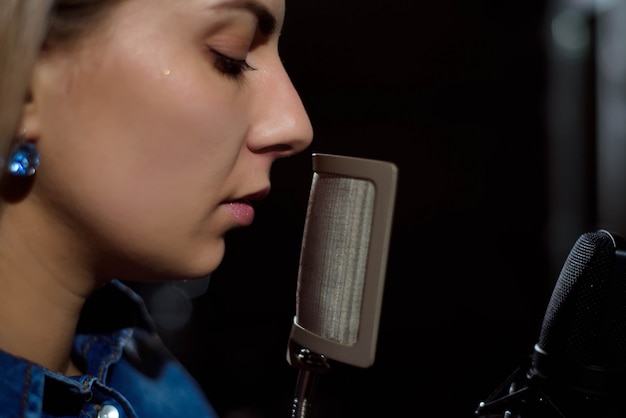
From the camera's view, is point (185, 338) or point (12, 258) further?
point (185, 338)

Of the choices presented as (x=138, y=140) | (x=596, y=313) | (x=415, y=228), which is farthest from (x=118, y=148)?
(x=415, y=228)

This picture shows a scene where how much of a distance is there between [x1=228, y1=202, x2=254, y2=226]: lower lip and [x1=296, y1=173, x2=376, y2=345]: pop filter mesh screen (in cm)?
7

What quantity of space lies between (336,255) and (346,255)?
15 mm

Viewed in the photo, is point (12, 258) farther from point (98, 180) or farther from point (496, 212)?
point (496, 212)

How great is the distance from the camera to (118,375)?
985 millimetres

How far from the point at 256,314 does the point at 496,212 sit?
89cm

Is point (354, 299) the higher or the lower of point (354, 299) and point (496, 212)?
the higher

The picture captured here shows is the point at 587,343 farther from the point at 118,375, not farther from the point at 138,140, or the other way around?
the point at 118,375

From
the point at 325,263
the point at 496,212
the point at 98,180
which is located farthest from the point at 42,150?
the point at 496,212

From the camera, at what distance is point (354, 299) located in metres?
0.76

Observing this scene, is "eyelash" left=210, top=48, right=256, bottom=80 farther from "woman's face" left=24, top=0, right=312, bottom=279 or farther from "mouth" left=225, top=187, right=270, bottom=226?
"mouth" left=225, top=187, right=270, bottom=226

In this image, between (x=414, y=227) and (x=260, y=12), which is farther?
(x=414, y=227)

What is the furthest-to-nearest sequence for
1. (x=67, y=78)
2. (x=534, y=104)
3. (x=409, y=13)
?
(x=534, y=104), (x=409, y=13), (x=67, y=78)

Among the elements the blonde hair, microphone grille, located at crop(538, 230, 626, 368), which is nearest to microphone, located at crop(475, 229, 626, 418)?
microphone grille, located at crop(538, 230, 626, 368)
